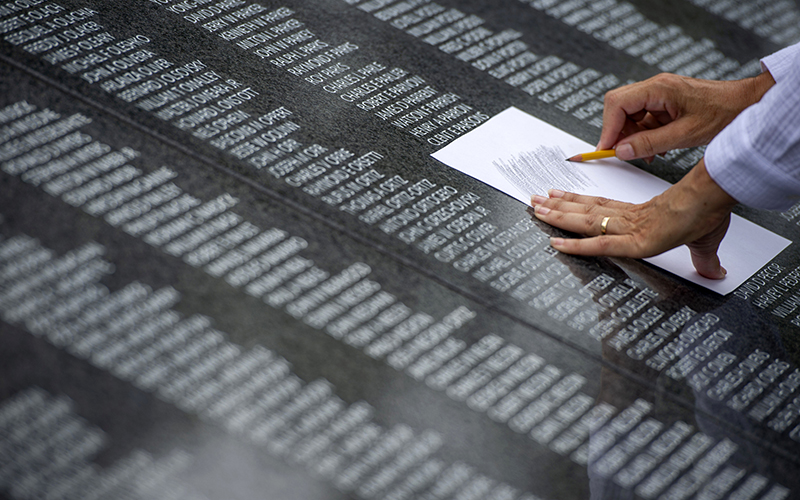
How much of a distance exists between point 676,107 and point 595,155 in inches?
6.4

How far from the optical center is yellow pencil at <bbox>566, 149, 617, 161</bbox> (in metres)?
1.44

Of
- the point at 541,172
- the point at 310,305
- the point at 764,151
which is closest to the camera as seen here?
the point at 310,305

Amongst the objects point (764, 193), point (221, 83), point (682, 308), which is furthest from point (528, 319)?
point (221, 83)

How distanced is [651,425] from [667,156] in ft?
2.33

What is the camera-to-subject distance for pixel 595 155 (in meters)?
1.45

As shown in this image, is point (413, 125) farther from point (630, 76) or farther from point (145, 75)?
point (630, 76)

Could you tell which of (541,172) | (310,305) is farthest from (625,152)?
(310,305)

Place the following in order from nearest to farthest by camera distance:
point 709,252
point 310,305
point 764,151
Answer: point 310,305 → point 764,151 → point 709,252

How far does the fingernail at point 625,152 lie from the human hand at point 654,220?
160mm

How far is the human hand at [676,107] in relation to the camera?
140cm

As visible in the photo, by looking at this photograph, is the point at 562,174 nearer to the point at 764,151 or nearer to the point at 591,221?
the point at 591,221

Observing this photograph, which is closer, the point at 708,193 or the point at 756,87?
the point at 708,193

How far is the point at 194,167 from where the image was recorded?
1128 millimetres

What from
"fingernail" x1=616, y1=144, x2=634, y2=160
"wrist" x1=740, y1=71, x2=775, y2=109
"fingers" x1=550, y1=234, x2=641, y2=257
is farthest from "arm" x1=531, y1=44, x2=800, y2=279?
"wrist" x1=740, y1=71, x2=775, y2=109
